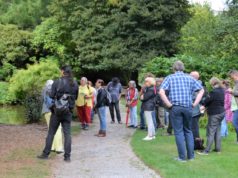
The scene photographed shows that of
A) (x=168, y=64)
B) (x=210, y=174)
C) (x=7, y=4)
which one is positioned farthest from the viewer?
(x=7, y=4)

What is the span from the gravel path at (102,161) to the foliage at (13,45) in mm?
28238

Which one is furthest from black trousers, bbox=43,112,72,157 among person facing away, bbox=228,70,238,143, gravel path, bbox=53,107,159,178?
person facing away, bbox=228,70,238,143

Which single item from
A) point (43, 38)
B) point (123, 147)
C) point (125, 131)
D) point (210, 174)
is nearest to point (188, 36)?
point (43, 38)

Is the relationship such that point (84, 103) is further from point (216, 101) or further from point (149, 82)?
point (216, 101)

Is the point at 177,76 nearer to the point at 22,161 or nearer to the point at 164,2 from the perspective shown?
the point at 22,161

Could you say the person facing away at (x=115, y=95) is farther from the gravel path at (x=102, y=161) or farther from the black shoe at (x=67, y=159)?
the black shoe at (x=67, y=159)

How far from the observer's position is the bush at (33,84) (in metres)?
17.4

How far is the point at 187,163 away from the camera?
9.45 m

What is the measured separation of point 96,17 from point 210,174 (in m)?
27.8

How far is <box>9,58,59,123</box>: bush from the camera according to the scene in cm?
1744

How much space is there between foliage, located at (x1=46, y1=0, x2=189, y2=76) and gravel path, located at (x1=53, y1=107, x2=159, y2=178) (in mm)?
19792

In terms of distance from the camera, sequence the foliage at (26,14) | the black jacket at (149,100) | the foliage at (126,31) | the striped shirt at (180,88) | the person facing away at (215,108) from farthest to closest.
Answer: the foliage at (26,14), the foliage at (126,31), the black jacket at (149,100), the person facing away at (215,108), the striped shirt at (180,88)

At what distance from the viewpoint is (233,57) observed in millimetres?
21375

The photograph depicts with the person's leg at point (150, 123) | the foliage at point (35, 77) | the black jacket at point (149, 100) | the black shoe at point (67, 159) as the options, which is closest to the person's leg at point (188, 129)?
the black shoe at point (67, 159)
